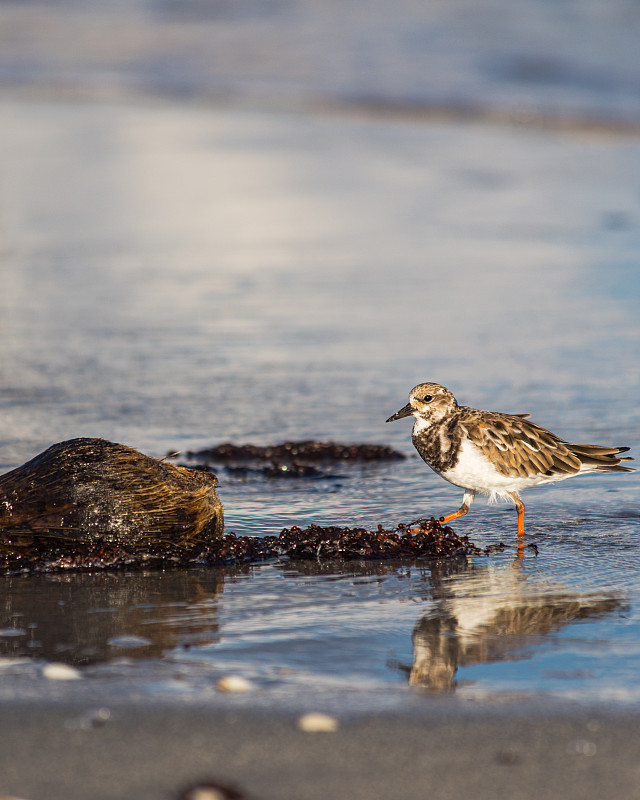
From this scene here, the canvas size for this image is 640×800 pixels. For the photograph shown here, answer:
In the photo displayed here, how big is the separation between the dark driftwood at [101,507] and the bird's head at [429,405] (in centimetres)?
124

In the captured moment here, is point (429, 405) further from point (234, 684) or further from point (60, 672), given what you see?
point (60, 672)

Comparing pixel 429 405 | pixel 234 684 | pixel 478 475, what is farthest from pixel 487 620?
pixel 429 405

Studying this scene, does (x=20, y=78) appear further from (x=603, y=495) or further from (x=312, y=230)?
(x=603, y=495)

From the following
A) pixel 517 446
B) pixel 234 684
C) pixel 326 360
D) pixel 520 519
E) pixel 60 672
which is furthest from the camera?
pixel 326 360

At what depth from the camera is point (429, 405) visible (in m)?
6.00

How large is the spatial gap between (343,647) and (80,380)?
515 centimetres

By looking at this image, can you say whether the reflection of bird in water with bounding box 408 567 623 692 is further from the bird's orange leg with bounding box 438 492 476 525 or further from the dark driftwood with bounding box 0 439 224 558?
the dark driftwood with bounding box 0 439 224 558

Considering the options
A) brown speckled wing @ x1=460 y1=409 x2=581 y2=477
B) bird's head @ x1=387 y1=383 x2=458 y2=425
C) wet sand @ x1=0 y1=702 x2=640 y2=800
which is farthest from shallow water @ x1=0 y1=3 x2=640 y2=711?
bird's head @ x1=387 y1=383 x2=458 y2=425

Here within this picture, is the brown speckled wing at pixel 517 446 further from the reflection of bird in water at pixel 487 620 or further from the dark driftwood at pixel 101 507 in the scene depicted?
the dark driftwood at pixel 101 507

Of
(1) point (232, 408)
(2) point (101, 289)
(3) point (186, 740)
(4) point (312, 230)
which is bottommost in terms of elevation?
(3) point (186, 740)

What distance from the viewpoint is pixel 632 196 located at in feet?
52.4

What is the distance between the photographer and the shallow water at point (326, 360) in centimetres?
405

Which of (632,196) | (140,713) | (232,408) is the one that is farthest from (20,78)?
(140,713)

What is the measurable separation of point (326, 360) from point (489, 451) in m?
3.64
